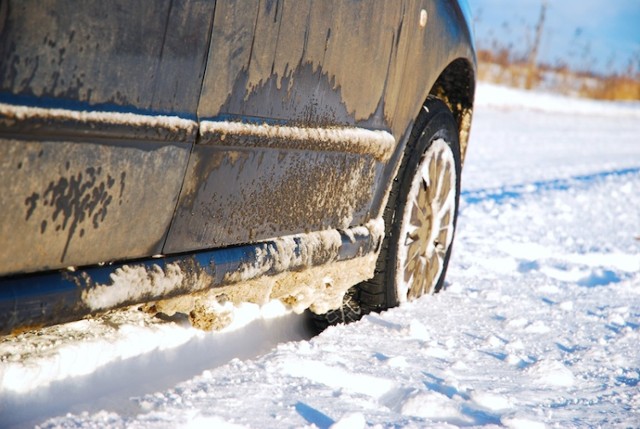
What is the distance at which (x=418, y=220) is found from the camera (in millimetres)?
2715

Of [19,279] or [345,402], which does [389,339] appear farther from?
[19,279]

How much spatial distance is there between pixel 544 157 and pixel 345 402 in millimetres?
8447

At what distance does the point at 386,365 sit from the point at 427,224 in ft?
2.73

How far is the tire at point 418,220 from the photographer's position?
255 centimetres

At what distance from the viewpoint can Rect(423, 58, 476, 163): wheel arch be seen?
3052mm

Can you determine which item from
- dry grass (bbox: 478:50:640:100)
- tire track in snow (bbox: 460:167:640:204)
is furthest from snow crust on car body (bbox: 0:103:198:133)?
dry grass (bbox: 478:50:640:100)

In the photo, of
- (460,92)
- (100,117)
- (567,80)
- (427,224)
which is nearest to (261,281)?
(100,117)

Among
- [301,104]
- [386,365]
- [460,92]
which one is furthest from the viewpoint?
[460,92]

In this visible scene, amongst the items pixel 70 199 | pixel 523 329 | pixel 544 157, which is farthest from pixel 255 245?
A: pixel 544 157

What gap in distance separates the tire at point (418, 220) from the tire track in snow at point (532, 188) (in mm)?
2849

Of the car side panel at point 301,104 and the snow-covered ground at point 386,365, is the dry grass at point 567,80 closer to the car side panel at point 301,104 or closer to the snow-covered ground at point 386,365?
the snow-covered ground at point 386,365

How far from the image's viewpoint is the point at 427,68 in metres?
2.52

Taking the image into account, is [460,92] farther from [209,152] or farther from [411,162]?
[209,152]

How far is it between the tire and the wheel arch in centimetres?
23
